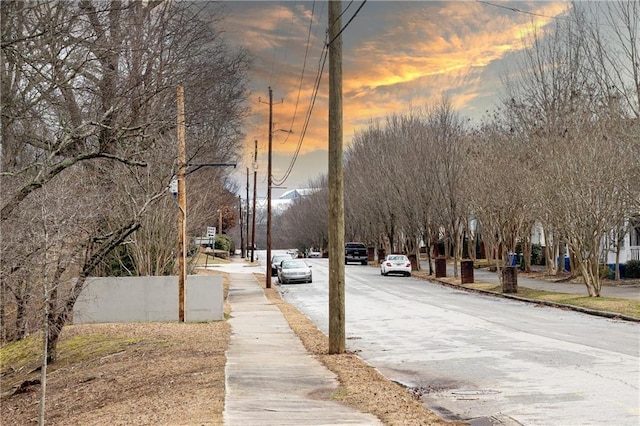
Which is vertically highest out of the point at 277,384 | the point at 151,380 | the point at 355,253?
the point at 355,253

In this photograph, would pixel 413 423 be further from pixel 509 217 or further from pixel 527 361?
pixel 509 217

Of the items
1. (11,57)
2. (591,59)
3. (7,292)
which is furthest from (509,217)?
(11,57)

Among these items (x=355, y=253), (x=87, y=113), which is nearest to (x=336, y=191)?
(x=87, y=113)

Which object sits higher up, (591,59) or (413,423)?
(591,59)

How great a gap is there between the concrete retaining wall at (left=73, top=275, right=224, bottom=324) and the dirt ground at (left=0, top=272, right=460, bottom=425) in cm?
92

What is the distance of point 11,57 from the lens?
1133cm

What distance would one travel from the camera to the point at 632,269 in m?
36.7

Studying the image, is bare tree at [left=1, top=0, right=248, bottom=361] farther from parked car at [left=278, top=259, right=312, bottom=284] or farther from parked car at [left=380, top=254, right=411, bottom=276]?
parked car at [left=380, top=254, right=411, bottom=276]

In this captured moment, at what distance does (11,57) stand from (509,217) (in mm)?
27542

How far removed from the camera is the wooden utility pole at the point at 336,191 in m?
14.4

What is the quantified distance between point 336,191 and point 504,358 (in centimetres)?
453

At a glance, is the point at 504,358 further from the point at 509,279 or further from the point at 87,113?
the point at 509,279

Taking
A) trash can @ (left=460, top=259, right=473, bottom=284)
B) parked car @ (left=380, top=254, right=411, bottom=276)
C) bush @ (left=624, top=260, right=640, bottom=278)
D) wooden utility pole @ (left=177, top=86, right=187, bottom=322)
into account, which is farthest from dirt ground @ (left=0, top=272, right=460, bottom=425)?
parked car @ (left=380, top=254, right=411, bottom=276)

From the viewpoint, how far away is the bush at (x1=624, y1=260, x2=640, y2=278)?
36.6m
